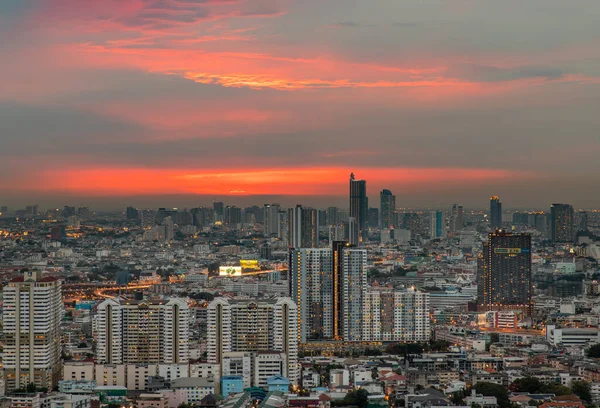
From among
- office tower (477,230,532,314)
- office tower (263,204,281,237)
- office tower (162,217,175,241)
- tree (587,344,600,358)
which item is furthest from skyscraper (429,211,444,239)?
tree (587,344,600,358)

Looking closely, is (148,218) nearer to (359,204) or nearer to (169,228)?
(169,228)

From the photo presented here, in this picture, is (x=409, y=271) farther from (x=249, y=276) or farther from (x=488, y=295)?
(x=488, y=295)

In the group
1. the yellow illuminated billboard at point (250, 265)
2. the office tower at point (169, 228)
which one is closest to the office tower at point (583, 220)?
the yellow illuminated billboard at point (250, 265)

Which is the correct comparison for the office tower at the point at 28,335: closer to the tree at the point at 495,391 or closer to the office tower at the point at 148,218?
the tree at the point at 495,391

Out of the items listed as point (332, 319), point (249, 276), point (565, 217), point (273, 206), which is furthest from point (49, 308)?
point (273, 206)

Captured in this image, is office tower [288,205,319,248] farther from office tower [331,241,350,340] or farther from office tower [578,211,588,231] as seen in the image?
office tower [331,241,350,340]

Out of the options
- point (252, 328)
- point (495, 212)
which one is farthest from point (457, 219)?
point (252, 328)
